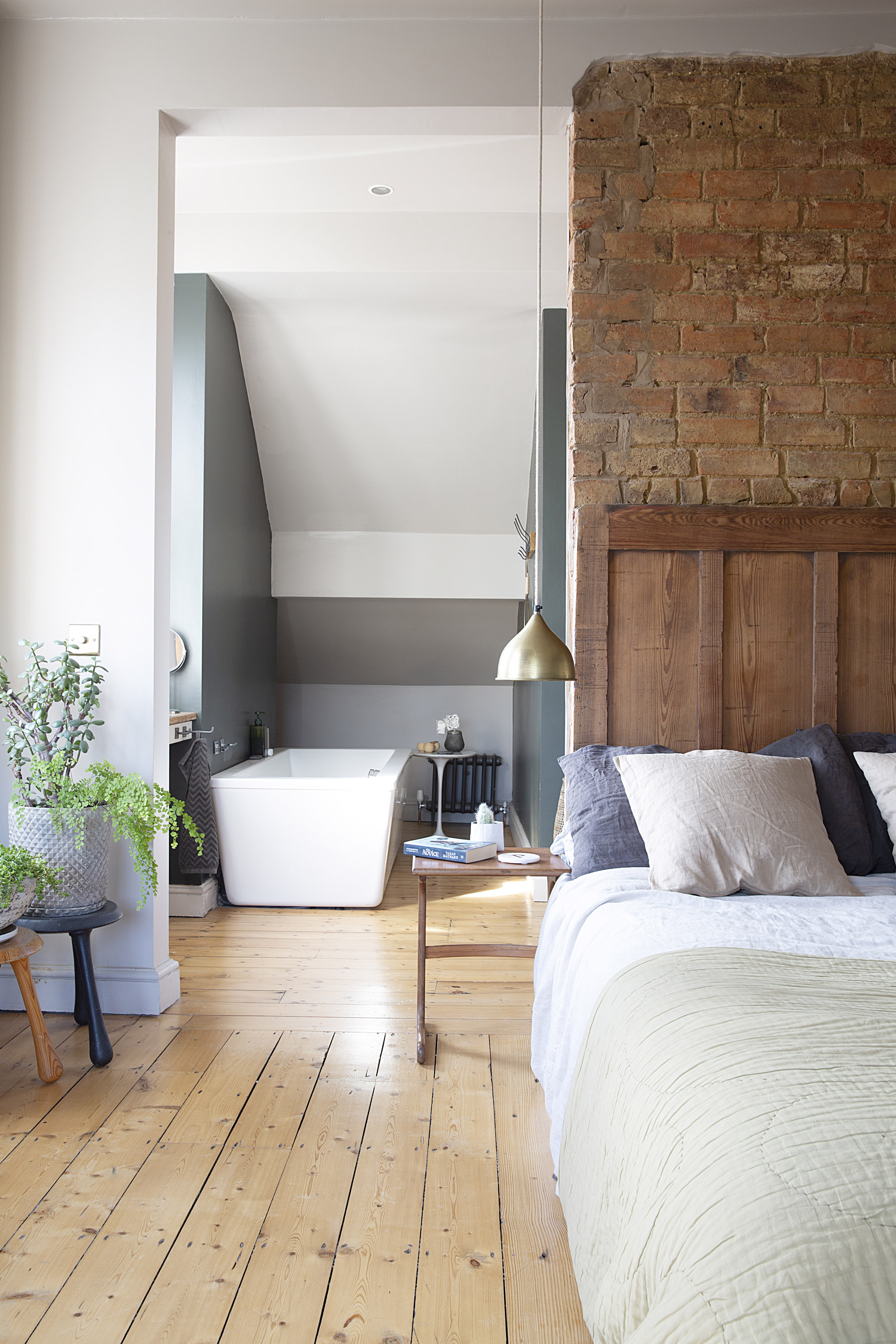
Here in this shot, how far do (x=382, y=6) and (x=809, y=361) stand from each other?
69.4 inches

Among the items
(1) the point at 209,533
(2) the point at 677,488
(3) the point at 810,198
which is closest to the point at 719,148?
(3) the point at 810,198

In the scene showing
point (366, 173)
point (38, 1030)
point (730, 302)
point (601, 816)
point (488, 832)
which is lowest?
point (38, 1030)

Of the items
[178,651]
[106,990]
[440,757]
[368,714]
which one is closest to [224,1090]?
[106,990]

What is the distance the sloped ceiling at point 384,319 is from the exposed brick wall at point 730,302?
45 cm

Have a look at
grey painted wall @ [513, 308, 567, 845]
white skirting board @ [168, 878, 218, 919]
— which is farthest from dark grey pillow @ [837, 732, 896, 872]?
white skirting board @ [168, 878, 218, 919]

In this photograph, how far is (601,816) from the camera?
8.04ft

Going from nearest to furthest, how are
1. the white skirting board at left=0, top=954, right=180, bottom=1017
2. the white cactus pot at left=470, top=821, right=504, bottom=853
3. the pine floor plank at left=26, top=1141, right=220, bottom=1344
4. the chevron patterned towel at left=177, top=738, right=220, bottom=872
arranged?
→ the pine floor plank at left=26, top=1141, right=220, bottom=1344 < the white skirting board at left=0, top=954, right=180, bottom=1017 < the white cactus pot at left=470, top=821, right=504, bottom=853 < the chevron patterned towel at left=177, top=738, right=220, bottom=872

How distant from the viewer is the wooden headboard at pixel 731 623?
9.12 feet

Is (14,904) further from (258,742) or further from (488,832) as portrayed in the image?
(258,742)

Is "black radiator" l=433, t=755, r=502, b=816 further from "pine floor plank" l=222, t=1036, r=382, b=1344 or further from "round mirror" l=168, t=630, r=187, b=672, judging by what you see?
"pine floor plank" l=222, t=1036, r=382, b=1344

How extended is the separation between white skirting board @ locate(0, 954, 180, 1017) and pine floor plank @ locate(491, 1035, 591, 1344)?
1.16 meters

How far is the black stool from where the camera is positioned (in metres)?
2.52

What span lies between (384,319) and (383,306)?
131 millimetres

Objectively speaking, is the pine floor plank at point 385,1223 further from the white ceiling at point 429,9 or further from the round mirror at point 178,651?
the white ceiling at point 429,9
